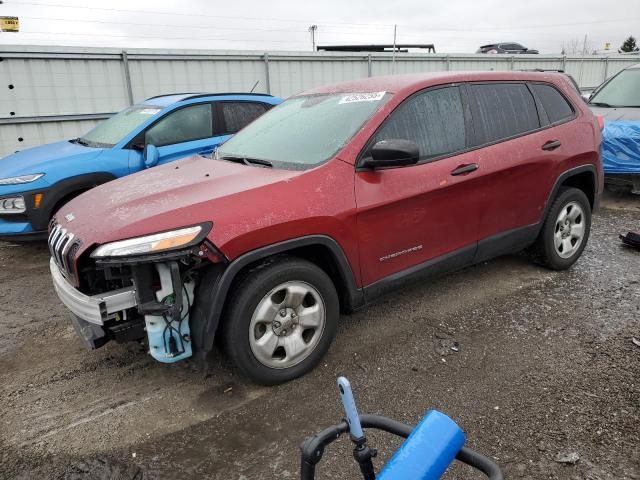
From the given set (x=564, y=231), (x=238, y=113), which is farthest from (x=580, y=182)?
(x=238, y=113)

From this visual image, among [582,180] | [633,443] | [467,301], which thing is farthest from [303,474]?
[582,180]

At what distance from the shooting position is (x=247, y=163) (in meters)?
3.33

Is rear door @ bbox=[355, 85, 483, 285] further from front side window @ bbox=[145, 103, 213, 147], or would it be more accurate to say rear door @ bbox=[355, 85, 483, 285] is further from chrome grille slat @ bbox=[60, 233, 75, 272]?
front side window @ bbox=[145, 103, 213, 147]

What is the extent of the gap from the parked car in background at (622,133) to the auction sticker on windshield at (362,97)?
15.7 ft

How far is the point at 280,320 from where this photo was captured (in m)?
2.83

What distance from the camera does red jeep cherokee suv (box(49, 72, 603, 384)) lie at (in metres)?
2.54

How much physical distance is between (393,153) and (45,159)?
4.14m

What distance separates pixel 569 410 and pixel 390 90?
224 centimetres

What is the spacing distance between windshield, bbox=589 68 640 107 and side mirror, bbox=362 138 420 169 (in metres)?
6.25

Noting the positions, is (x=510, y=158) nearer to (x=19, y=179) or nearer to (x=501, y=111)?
(x=501, y=111)

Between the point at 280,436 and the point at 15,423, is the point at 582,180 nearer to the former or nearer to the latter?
the point at 280,436

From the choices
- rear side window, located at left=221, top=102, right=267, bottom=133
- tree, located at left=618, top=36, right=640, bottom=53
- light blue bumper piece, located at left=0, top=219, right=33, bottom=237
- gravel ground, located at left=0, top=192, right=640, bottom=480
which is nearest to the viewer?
gravel ground, located at left=0, top=192, right=640, bottom=480

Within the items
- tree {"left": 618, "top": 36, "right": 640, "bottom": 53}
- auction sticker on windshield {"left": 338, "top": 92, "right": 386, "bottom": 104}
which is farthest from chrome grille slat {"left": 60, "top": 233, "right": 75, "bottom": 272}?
tree {"left": 618, "top": 36, "right": 640, "bottom": 53}

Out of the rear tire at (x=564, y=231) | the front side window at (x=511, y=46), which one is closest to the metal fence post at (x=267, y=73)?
the rear tire at (x=564, y=231)
